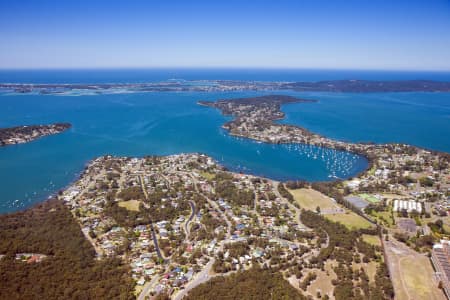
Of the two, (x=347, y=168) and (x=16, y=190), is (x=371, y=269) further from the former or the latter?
(x=16, y=190)

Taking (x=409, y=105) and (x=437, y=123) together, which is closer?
(x=437, y=123)

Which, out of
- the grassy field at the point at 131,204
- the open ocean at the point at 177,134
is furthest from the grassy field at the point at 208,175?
the grassy field at the point at 131,204

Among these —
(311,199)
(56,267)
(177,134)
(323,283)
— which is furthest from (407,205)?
(177,134)

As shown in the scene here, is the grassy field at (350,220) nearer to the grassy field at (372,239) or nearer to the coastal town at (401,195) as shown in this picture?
the coastal town at (401,195)

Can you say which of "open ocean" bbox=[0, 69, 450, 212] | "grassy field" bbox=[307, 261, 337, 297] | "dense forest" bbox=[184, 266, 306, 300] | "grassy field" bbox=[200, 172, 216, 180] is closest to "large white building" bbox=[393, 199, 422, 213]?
"open ocean" bbox=[0, 69, 450, 212]

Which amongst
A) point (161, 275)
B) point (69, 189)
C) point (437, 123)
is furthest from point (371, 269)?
point (437, 123)

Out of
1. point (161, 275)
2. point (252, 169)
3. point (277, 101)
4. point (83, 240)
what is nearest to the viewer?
point (161, 275)

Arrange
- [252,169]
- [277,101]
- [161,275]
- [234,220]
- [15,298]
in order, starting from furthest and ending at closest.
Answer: [277,101] < [252,169] < [234,220] < [161,275] < [15,298]

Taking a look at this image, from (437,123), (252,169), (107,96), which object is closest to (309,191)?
(252,169)
